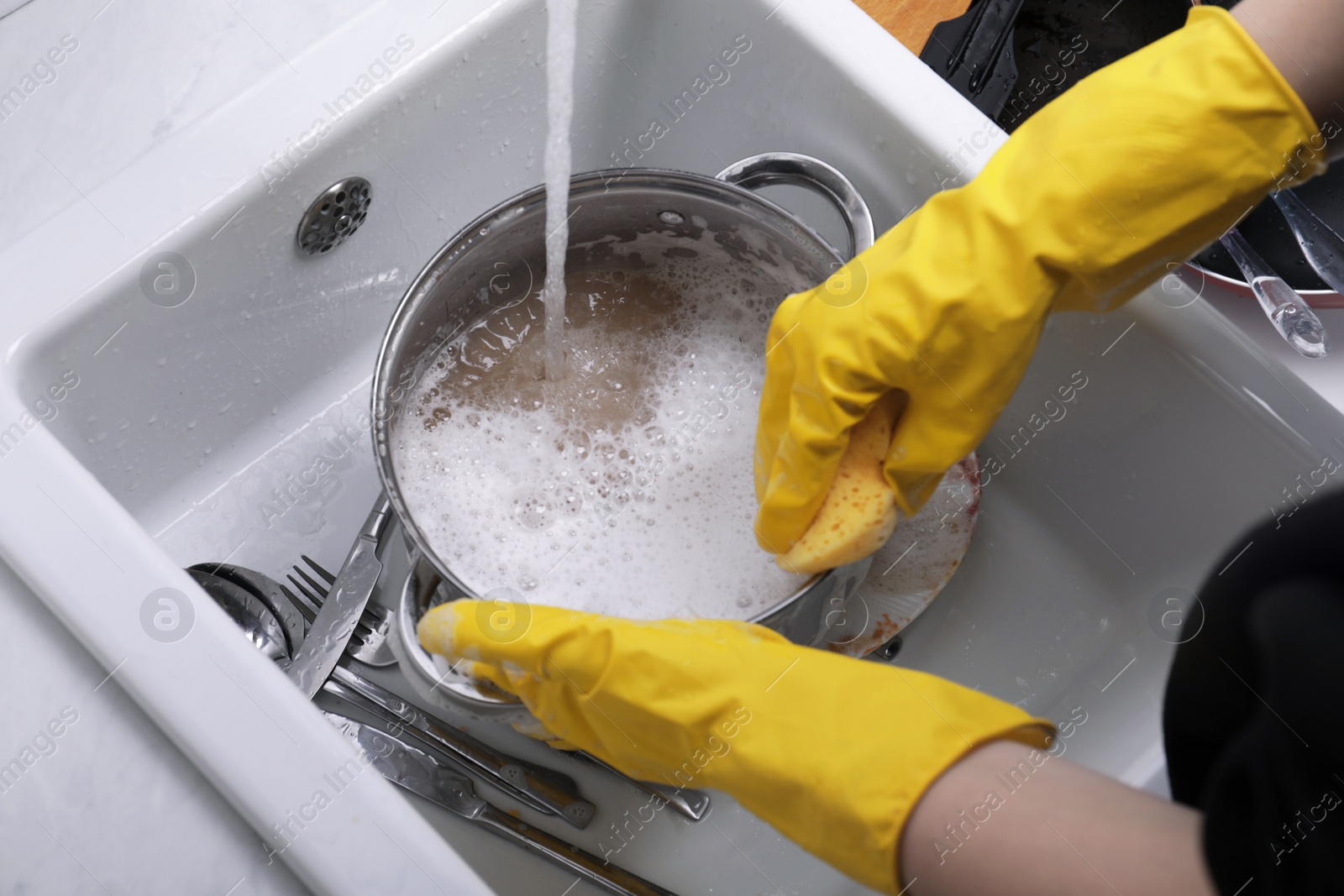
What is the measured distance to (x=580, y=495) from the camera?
0.74 metres

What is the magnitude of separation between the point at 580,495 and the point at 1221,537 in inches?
20.4

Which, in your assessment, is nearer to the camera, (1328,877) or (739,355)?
(1328,877)

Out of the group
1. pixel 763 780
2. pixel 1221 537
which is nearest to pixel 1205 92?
pixel 1221 537

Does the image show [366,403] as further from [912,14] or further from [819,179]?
[912,14]

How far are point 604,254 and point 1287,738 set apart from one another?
0.60 meters

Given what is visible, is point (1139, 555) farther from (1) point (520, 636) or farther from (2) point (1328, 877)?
(1) point (520, 636)

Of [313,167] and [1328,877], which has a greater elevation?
[313,167]

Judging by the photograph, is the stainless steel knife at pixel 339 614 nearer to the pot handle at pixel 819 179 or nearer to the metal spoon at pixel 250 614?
the metal spoon at pixel 250 614

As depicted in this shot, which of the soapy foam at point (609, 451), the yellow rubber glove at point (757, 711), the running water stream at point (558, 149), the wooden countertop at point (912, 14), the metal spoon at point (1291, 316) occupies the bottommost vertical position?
the metal spoon at point (1291, 316)

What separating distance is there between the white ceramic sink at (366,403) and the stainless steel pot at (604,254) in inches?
3.7

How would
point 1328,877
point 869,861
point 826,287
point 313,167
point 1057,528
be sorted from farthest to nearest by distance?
point 1057,528
point 313,167
point 826,287
point 869,861
point 1328,877

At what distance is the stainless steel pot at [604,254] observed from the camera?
24.7 inches

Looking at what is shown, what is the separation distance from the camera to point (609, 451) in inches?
29.9

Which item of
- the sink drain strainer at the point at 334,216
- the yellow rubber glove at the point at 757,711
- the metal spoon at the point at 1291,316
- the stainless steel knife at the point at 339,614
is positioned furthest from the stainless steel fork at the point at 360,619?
the metal spoon at the point at 1291,316
